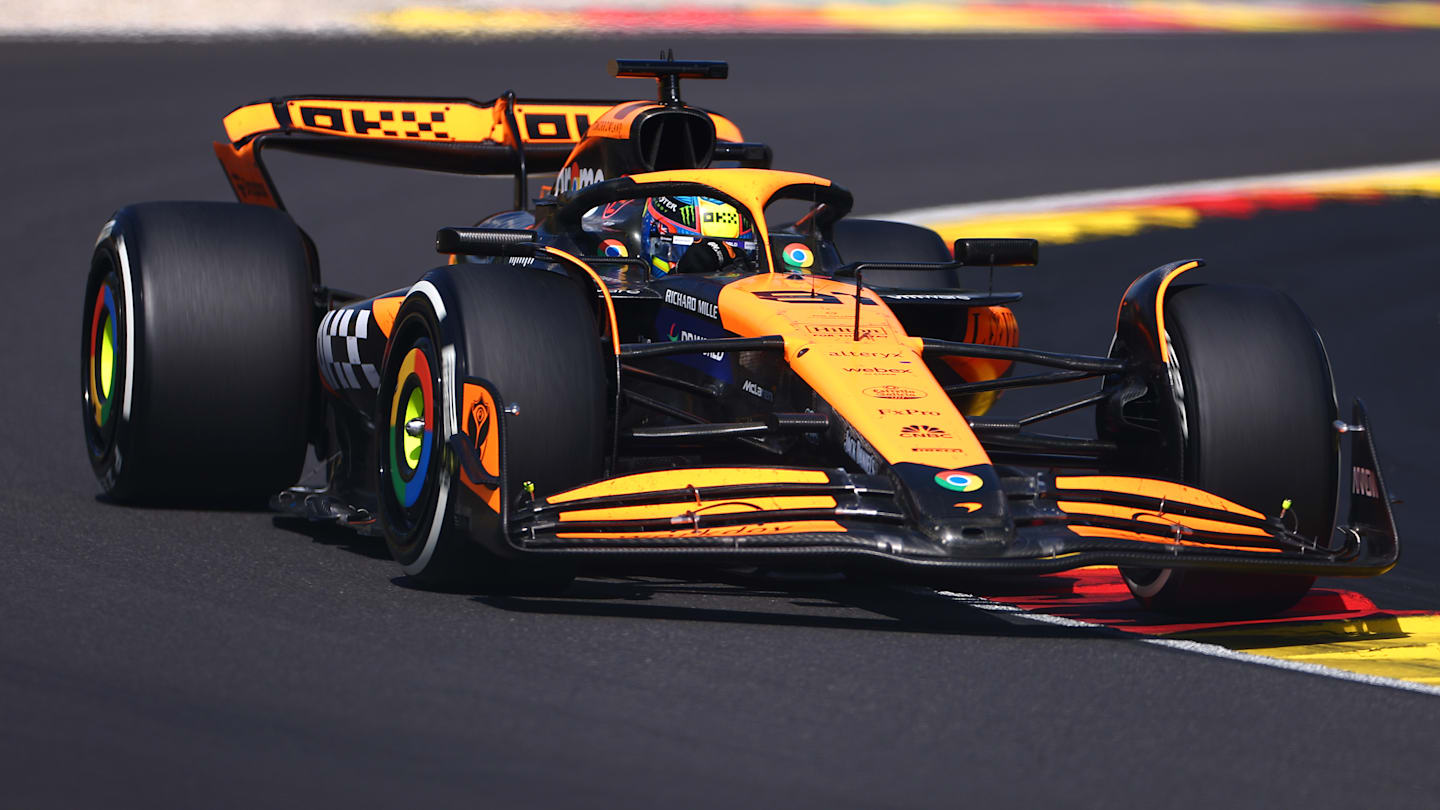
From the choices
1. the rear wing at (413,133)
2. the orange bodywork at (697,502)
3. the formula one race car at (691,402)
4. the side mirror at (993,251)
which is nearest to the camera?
the orange bodywork at (697,502)

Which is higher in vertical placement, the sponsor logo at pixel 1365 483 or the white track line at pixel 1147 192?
the white track line at pixel 1147 192

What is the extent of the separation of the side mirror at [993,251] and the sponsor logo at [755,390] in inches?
49.5

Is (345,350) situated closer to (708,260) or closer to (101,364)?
(708,260)

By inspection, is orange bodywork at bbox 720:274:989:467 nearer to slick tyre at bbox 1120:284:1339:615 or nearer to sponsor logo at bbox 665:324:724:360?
sponsor logo at bbox 665:324:724:360

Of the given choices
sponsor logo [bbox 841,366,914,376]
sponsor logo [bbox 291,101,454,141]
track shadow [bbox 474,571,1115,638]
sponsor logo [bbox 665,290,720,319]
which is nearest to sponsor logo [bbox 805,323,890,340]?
sponsor logo [bbox 841,366,914,376]

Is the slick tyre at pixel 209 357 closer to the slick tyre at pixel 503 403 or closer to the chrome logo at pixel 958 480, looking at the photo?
the slick tyre at pixel 503 403

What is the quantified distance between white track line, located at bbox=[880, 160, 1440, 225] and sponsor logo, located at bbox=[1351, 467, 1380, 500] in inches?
357

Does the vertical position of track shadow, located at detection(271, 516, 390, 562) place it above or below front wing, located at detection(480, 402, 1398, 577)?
below

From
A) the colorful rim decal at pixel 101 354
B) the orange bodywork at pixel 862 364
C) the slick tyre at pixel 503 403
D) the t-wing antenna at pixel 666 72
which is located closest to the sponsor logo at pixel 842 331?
the orange bodywork at pixel 862 364

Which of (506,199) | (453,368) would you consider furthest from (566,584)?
(506,199)

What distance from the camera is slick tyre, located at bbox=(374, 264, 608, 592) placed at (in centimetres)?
592

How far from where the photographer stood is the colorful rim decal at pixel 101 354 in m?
8.35

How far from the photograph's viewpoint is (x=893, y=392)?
614 centimetres

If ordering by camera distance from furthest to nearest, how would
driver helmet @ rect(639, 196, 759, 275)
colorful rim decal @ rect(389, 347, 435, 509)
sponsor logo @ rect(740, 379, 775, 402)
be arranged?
driver helmet @ rect(639, 196, 759, 275), sponsor logo @ rect(740, 379, 775, 402), colorful rim decal @ rect(389, 347, 435, 509)
